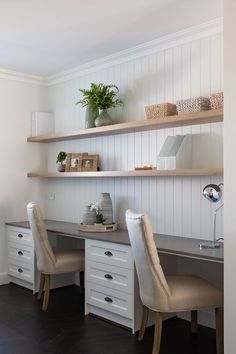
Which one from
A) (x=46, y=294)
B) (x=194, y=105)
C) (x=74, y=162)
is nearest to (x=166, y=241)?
(x=194, y=105)

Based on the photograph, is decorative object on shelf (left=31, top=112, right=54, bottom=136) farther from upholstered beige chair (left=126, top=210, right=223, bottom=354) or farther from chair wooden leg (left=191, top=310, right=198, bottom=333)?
chair wooden leg (left=191, top=310, right=198, bottom=333)

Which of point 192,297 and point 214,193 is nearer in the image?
point 192,297

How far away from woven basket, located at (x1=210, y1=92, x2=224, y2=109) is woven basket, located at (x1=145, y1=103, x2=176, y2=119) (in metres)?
0.44

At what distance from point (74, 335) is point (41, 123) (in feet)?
8.95

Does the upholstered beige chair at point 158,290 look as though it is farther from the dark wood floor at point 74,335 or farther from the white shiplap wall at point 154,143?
the white shiplap wall at point 154,143

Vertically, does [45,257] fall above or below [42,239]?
below

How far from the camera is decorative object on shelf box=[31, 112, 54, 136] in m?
4.87

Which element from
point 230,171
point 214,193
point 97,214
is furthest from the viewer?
point 97,214

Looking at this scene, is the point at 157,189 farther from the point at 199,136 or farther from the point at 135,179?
the point at 199,136

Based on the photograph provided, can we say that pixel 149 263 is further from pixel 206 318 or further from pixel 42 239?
pixel 42 239

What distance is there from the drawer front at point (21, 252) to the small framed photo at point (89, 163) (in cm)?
106

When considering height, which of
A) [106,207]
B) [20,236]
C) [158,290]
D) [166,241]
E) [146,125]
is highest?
[146,125]

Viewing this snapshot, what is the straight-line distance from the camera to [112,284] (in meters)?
3.26

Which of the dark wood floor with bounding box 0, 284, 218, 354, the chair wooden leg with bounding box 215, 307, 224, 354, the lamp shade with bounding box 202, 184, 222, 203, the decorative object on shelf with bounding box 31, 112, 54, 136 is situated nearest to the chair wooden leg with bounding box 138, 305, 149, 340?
the dark wood floor with bounding box 0, 284, 218, 354
